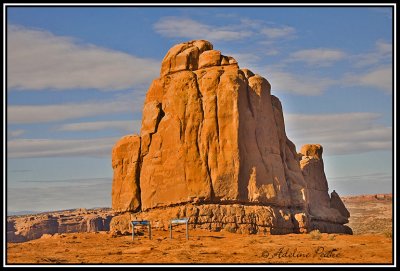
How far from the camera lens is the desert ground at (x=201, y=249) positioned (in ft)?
110

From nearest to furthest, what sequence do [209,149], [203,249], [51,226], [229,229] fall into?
1. [203,249]
2. [229,229]
3. [209,149]
4. [51,226]

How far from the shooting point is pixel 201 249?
Answer: 3656 cm

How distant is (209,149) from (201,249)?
9.38 meters

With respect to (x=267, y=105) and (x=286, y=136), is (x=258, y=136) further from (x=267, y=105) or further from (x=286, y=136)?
(x=286, y=136)

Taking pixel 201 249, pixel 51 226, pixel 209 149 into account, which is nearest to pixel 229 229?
pixel 209 149

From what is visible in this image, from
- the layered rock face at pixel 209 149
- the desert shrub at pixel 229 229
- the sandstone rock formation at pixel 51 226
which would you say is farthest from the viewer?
the sandstone rock formation at pixel 51 226

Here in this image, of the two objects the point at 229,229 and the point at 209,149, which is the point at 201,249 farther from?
the point at 209,149

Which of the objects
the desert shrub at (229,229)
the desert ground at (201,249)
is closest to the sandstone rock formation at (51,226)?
the desert ground at (201,249)

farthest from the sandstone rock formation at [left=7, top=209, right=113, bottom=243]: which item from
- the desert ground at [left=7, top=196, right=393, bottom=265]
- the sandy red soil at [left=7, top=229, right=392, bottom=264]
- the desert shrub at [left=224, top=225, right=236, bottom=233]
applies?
the sandy red soil at [left=7, top=229, right=392, bottom=264]

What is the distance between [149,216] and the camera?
45781 millimetres

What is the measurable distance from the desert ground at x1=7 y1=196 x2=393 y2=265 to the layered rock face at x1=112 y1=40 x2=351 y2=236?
2369 millimetres

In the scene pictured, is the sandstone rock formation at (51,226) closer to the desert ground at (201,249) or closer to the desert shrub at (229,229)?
the desert ground at (201,249)

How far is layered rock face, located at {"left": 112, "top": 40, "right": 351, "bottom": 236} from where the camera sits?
44500 millimetres

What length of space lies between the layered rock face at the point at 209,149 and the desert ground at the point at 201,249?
93.3 inches
